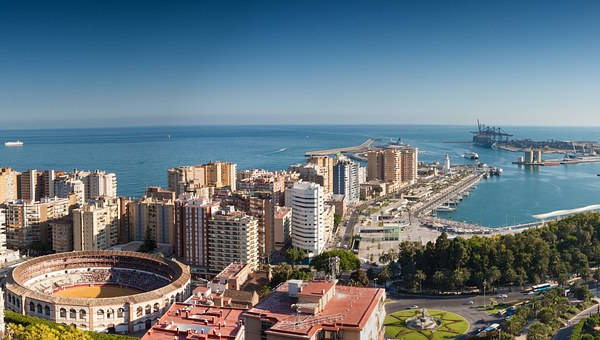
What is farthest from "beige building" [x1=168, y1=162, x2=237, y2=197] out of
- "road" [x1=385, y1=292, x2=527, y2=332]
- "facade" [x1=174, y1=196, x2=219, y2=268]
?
"road" [x1=385, y1=292, x2=527, y2=332]

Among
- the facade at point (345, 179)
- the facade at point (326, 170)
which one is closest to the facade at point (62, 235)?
the facade at point (326, 170)

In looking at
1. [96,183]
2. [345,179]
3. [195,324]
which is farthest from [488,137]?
[195,324]

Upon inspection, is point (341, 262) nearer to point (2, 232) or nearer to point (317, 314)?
point (317, 314)

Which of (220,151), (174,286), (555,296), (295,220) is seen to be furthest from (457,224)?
(220,151)

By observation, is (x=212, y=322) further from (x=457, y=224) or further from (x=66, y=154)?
(x=66, y=154)

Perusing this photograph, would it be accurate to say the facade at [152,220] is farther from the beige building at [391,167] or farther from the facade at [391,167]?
the facade at [391,167]

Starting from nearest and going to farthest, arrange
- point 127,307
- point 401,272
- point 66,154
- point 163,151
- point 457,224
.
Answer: point 127,307
point 401,272
point 457,224
point 66,154
point 163,151
